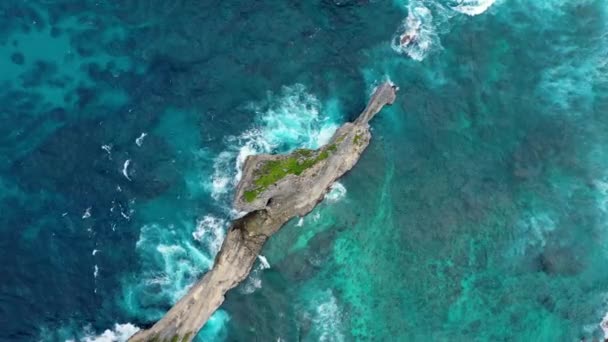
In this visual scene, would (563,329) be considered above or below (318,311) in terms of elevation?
below

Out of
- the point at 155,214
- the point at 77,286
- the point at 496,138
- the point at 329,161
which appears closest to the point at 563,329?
the point at 496,138

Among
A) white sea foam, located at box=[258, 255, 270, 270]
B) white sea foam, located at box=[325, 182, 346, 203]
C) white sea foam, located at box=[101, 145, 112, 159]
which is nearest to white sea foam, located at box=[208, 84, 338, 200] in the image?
white sea foam, located at box=[325, 182, 346, 203]

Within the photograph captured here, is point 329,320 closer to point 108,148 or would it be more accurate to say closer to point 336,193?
point 336,193

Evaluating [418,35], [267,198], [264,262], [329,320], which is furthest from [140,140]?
[418,35]

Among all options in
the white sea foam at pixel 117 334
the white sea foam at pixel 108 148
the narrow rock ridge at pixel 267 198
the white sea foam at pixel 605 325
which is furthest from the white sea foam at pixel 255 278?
the white sea foam at pixel 605 325

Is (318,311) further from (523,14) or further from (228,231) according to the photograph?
(523,14)

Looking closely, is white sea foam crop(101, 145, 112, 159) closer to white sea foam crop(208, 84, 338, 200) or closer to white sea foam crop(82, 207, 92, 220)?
white sea foam crop(82, 207, 92, 220)

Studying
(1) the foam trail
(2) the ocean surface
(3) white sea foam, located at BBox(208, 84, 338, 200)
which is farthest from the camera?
(1) the foam trail
